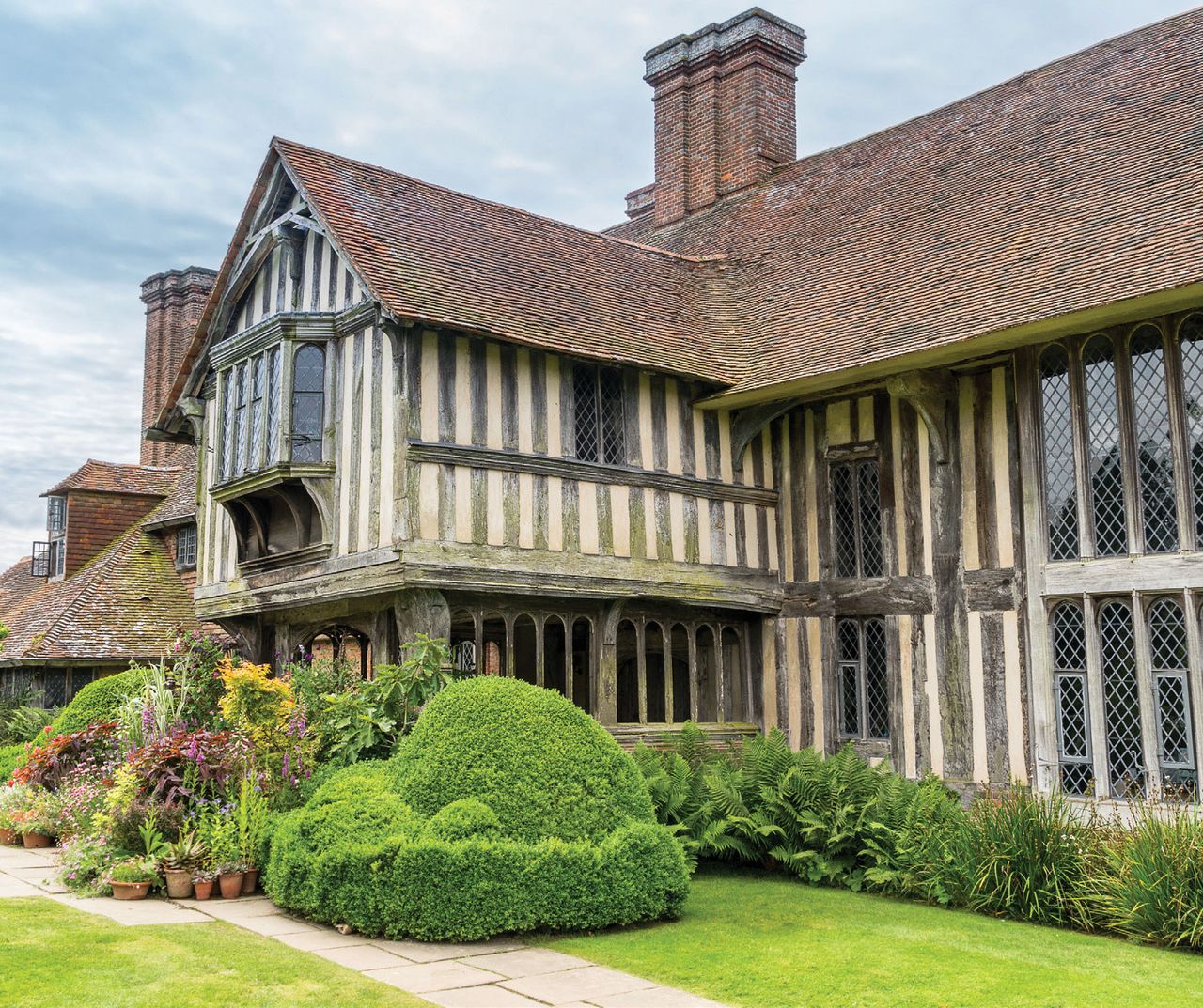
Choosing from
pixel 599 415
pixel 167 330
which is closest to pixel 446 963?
pixel 599 415

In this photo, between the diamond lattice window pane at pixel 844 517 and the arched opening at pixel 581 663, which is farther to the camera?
the arched opening at pixel 581 663

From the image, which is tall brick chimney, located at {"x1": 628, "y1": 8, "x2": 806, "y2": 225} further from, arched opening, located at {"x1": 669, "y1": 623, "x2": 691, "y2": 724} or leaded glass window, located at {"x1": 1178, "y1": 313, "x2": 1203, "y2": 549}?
leaded glass window, located at {"x1": 1178, "y1": 313, "x2": 1203, "y2": 549}

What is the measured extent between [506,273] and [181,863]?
693cm

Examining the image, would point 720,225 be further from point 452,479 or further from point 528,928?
point 528,928

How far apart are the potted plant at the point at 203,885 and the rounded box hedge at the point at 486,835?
0.64 meters

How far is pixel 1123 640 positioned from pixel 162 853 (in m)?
8.23

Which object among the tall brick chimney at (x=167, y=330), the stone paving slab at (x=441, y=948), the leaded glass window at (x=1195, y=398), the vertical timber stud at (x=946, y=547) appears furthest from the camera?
the tall brick chimney at (x=167, y=330)

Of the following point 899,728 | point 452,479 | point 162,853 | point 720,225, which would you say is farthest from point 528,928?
point 720,225

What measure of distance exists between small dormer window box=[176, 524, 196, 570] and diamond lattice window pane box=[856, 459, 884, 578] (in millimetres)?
14336

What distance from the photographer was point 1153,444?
1055cm

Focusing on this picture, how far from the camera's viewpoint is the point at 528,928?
7781 mm

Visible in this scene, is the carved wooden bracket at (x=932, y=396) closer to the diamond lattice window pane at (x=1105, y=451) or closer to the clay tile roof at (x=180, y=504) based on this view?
the diamond lattice window pane at (x=1105, y=451)

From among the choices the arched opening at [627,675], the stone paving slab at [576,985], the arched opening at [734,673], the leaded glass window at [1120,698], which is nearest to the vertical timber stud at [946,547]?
the leaded glass window at [1120,698]

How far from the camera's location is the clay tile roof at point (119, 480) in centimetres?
2495
